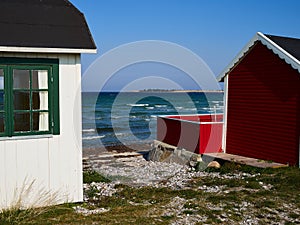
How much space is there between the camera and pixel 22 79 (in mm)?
6043

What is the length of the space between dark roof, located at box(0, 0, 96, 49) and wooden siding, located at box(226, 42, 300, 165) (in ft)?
21.7

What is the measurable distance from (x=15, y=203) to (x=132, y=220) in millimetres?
2030

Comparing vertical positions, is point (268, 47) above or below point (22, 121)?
above

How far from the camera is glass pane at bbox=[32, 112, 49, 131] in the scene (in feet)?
20.3

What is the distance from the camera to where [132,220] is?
577cm

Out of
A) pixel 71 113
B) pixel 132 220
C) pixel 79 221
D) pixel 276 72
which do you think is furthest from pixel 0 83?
pixel 276 72

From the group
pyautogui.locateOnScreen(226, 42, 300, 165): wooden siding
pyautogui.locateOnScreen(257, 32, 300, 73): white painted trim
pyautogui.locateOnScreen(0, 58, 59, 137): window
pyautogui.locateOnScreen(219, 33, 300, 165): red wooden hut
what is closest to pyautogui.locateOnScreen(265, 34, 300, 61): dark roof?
pyautogui.locateOnScreen(219, 33, 300, 165): red wooden hut

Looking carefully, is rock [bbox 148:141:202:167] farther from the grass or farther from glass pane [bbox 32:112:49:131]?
glass pane [bbox 32:112:49:131]

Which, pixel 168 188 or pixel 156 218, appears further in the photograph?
pixel 168 188

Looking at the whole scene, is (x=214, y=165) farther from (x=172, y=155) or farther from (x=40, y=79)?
(x=40, y=79)

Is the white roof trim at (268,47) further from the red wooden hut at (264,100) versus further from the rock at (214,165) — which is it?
the rock at (214,165)

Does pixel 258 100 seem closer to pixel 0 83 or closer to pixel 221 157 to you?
pixel 221 157

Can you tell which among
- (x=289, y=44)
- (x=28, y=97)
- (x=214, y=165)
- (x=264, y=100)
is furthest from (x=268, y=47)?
(x=28, y=97)

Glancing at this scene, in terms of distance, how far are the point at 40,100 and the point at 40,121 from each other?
36 centimetres
